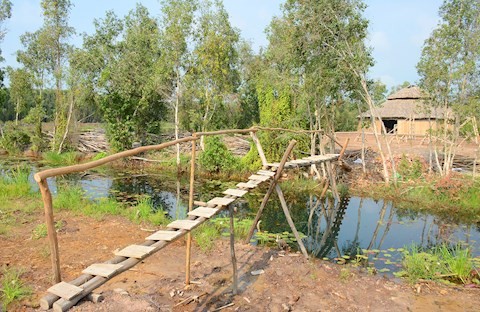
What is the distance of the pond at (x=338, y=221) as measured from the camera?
650 centimetres

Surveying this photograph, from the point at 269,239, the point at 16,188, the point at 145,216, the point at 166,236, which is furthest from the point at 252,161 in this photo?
the point at 166,236

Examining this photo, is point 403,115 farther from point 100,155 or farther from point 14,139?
point 14,139

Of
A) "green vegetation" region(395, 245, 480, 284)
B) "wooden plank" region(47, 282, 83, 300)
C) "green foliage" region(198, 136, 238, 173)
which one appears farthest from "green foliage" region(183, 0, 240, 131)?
"wooden plank" region(47, 282, 83, 300)

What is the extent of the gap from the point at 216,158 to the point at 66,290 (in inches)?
409

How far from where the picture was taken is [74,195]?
7.18 m

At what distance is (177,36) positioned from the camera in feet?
42.3

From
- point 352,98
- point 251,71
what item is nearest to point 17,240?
point 352,98

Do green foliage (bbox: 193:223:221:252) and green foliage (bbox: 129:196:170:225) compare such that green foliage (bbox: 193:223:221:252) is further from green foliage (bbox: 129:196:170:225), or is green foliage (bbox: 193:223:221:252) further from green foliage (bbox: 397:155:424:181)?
green foliage (bbox: 397:155:424:181)

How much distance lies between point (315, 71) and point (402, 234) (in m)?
5.00

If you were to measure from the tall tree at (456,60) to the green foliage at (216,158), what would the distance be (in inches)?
257

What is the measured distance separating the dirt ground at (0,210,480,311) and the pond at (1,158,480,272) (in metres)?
0.99

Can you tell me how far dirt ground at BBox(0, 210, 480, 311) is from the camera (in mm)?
3771

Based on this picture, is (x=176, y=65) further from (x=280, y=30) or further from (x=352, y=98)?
(x=352, y=98)

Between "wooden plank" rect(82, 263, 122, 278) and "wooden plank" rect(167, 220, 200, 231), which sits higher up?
"wooden plank" rect(167, 220, 200, 231)
